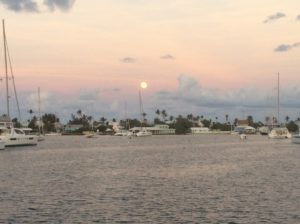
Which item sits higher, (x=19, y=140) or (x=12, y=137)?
(x=12, y=137)

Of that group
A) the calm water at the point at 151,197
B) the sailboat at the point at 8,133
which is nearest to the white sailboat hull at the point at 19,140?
the sailboat at the point at 8,133

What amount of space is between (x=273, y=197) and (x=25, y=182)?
2928cm

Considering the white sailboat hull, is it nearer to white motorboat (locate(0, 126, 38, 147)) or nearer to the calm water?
white motorboat (locate(0, 126, 38, 147))

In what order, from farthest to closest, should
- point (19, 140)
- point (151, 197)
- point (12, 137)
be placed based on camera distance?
point (19, 140) < point (12, 137) < point (151, 197)

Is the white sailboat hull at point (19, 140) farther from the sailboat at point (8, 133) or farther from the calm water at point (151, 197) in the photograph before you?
the calm water at point (151, 197)

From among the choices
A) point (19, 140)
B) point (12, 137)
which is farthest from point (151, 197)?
point (19, 140)

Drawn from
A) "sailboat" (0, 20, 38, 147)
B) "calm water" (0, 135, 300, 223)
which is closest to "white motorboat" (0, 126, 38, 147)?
"sailboat" (0, 20, 38, 147)

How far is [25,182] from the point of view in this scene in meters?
62.5

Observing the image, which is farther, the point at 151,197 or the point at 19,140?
the point at 19,140

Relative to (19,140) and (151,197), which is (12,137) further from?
(151,197)

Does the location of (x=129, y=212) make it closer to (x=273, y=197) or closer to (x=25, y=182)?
(x=273, y=197)

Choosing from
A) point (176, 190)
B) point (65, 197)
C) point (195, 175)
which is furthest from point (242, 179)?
point (65, 197)

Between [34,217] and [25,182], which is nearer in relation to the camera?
[34,217]

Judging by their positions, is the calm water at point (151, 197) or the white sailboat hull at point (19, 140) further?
the white sailboat hull at point (19, 140)
